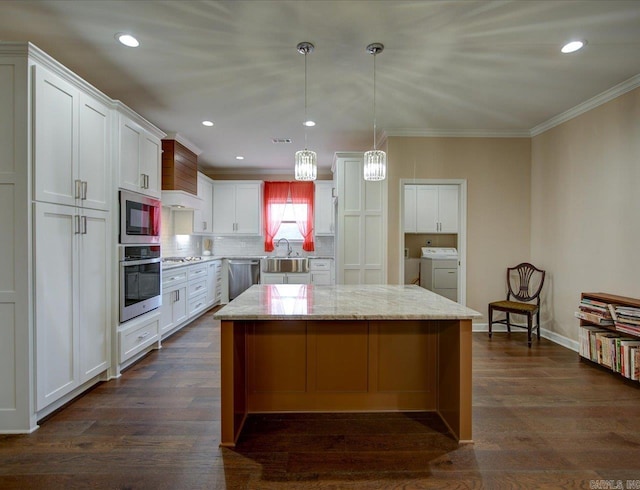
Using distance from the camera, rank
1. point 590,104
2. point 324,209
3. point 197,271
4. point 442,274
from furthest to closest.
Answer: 1. point 324,209
2. point 442,274
3. point 197,271
4. point 590,104

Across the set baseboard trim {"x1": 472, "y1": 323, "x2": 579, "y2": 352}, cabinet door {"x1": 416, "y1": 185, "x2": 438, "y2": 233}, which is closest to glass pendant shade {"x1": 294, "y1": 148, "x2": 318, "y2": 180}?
baseboard trim {"x1": 472, "y1": 323, "x2": 579, "y2": 352}

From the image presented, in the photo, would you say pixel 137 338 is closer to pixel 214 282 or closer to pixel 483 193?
pixel 214 282

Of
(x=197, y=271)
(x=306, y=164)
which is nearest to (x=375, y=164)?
(x=306, y=164)

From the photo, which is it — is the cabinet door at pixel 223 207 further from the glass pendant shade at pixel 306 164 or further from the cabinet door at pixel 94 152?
the glass pendant shade at pixel 306 164

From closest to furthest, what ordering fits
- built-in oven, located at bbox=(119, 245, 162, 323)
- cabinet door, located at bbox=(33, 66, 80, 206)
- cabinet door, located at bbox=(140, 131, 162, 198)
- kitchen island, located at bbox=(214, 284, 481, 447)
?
cabinet door, located at bbox=(33, 66, 80, 206) → kitchen island, located at bbox=(214, 284, 481, 447) → built-in oven, located at bbox=(119, 245, 162, 323) → cabinet door, located at bbox=(140, 131, 162, 198)

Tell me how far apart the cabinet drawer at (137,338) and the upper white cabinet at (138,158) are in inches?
52.7

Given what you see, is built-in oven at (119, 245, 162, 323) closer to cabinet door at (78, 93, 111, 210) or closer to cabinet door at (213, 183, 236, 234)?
cabinet door at (78, 93, 111, 210)

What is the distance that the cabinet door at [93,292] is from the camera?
2474 millimetres

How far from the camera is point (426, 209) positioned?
5.95 m

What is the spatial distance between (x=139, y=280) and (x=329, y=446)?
92.1 inches

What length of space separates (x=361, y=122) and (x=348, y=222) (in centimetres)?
132

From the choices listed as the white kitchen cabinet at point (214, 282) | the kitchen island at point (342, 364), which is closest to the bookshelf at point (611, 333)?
the kitchen island at point (342, 364)

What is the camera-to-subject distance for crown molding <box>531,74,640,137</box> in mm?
2996

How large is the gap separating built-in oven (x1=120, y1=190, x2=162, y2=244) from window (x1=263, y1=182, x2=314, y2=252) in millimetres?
3021
